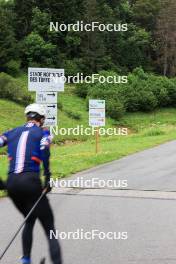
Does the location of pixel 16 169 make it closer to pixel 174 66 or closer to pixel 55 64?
pixel 55 64

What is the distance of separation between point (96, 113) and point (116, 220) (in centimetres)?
1410

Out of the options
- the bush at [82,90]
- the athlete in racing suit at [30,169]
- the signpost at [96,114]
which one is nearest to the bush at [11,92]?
the bush at [82,90]

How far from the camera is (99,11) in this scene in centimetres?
6397

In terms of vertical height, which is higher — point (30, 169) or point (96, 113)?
point (30, 169)

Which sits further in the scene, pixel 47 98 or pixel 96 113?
pixel 96 113

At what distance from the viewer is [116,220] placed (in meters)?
9.91

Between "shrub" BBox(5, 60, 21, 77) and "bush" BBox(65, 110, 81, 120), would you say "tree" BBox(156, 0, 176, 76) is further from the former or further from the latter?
"bush" BBox(65, 110, 81, 120)

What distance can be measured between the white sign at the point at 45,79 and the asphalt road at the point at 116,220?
11.2 feet

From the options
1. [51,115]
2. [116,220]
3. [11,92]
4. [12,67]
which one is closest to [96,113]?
[51,115]

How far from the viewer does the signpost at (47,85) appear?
18203 mm

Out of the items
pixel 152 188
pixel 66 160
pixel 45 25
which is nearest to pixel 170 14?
pixel 45 25

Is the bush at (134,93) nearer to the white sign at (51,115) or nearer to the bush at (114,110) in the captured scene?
the bush at (114,110)

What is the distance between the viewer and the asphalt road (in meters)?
7.55

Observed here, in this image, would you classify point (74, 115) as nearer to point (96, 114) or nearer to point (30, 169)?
point (96, 114)
